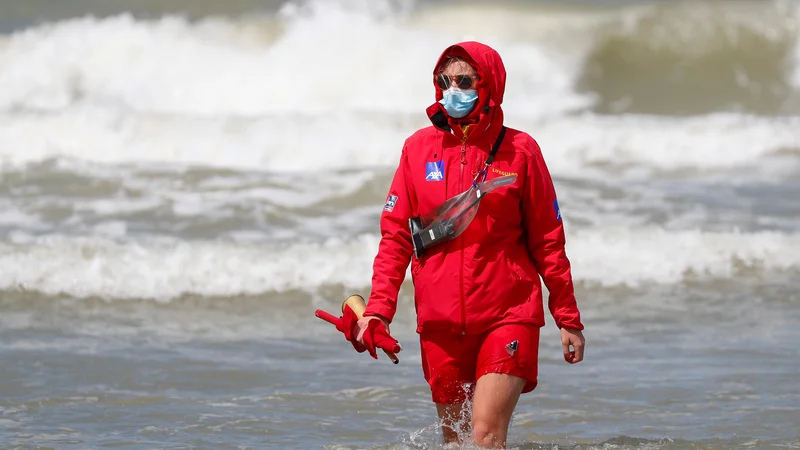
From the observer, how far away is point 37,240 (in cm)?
970

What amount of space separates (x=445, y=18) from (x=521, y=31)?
1.68 meters

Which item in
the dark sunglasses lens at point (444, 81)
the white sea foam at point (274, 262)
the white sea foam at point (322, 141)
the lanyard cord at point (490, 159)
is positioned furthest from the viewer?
the white sea foam at point (322, 141)

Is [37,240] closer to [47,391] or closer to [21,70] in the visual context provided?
[47,391]

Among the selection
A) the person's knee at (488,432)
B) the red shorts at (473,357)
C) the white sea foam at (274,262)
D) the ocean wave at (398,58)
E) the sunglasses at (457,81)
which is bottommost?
the person's knee at (488,432)

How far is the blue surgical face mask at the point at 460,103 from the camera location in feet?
12.8

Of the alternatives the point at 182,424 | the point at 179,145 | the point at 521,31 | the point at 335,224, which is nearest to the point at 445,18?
the point at 521,31

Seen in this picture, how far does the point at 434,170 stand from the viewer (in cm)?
393

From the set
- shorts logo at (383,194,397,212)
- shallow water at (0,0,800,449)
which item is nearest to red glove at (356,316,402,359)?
shorts logo at (383,194,397,212)

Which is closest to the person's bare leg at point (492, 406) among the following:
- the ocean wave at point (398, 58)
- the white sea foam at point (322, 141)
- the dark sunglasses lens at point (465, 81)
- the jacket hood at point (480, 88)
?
the jacket hood at point (480, 88)

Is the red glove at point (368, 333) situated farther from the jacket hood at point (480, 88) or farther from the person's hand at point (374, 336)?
the jacket hood at point (480, 88)

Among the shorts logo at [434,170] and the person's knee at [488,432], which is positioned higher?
the shorts logo at [434,170]

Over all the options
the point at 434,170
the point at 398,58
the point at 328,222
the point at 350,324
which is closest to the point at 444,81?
the point at 434,170

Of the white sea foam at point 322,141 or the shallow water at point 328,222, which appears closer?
the shallow water at point 328,222

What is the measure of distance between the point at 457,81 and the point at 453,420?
1.20 metres
